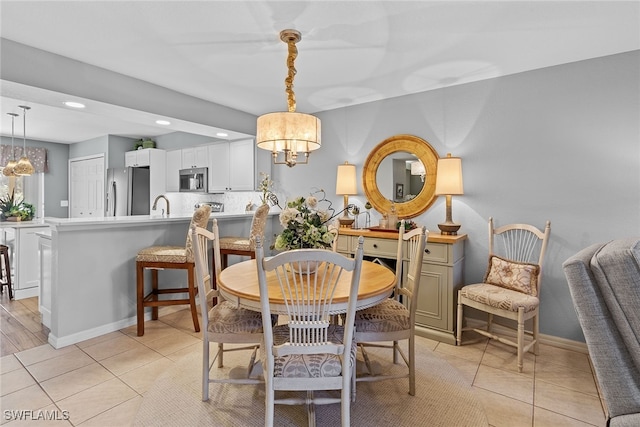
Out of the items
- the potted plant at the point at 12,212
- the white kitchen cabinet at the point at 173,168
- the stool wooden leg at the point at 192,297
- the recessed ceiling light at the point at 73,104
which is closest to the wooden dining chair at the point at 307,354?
the stool wooden leg at the point at 192,297

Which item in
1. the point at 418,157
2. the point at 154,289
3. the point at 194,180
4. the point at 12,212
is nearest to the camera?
the point at 154,289

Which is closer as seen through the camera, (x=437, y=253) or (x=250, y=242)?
(x=437, y=253)

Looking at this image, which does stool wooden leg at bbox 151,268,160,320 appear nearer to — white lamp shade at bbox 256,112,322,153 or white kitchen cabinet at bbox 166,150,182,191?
white lamp shade at bbox 256,112,322,153

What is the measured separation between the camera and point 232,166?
4.82m

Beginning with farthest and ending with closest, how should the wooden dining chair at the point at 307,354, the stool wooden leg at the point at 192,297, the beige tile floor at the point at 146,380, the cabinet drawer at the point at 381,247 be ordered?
the cabinet drawer at the point at 381,247 → the stool wooden leg at the point at 192,297 → the beige tile floor at the point at 146,380 → the wooden dining chair at the point at 307,354

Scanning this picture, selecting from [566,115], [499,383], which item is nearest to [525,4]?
[566,115]

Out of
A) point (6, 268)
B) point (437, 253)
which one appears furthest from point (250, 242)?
point (6, 268)

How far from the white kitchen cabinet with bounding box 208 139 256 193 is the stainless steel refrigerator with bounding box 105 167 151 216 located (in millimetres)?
1485

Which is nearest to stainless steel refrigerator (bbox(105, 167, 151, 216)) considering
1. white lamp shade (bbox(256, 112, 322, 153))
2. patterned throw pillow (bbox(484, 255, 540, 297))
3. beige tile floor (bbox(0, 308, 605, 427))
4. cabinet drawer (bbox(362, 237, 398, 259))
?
beige tile floor (bbox(0, 308, 605, 427))

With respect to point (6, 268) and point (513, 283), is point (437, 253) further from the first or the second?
point (6, 268)

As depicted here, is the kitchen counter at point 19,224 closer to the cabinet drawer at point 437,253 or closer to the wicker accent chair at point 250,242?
the wicker accent chair at point 250,242

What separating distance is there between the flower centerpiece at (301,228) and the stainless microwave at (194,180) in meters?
3.56

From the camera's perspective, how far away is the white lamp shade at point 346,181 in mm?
3846

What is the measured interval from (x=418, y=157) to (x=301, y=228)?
205 cm
